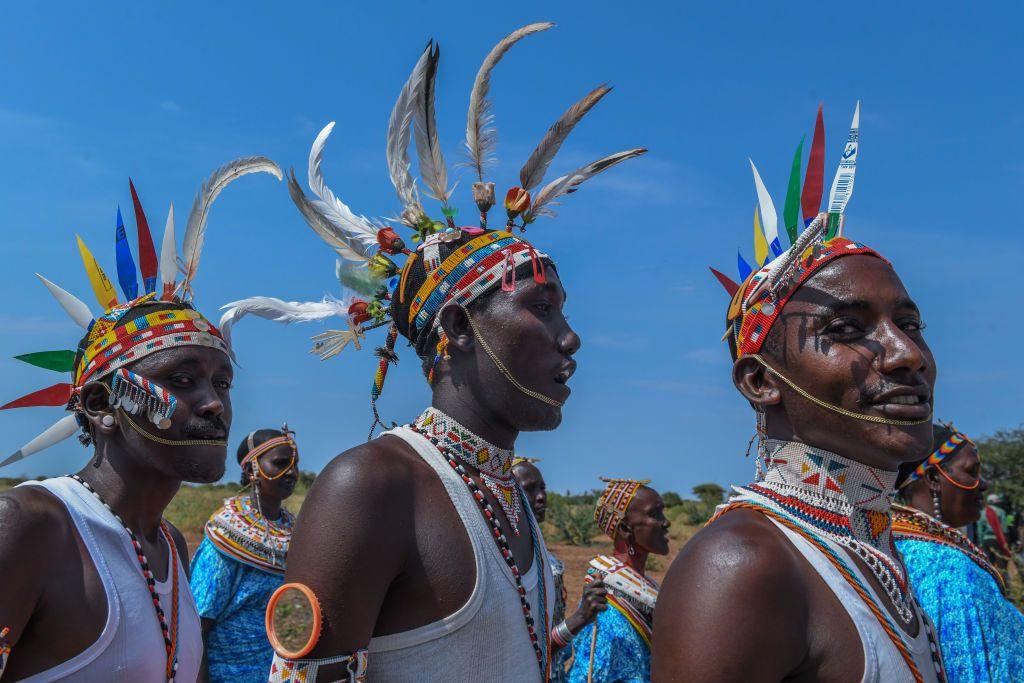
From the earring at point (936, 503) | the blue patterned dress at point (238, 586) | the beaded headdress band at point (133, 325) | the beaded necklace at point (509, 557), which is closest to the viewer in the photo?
the beaded necklace at point (509, 557)

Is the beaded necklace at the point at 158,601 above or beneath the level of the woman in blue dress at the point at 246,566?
beneath

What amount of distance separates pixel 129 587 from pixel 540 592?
5.21 feet

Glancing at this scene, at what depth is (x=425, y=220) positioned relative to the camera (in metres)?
3.75

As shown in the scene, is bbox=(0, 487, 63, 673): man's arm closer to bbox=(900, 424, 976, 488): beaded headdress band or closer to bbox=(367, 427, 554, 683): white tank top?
bbox=(367, 427, 554, 683): white tank top

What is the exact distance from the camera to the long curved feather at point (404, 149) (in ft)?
12.1

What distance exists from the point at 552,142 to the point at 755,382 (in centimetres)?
137

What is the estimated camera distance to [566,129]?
3822 millimetres

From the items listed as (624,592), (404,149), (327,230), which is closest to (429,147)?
(404,149)

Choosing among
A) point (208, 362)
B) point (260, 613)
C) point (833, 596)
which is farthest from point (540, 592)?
point (260, 613)

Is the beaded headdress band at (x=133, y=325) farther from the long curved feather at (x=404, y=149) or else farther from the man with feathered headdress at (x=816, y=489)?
the man with feathered headdress at (x=816, y=489)

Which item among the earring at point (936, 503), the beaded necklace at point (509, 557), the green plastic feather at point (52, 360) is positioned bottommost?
the beaded necklace at point (509, 557)

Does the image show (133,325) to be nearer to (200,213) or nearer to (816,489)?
(200,213)

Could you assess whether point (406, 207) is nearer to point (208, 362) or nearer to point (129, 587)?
point (208, 362)

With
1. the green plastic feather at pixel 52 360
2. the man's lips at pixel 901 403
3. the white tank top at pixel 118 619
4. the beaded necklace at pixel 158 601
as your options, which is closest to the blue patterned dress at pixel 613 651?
the white tank top at pixel 118 619
